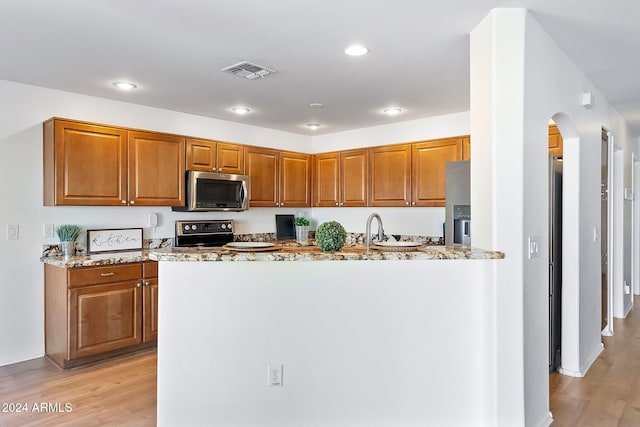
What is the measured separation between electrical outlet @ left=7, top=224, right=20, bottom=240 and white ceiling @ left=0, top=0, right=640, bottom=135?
1214mm

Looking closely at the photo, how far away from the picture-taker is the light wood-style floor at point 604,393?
8.72 ft

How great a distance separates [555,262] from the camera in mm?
3354

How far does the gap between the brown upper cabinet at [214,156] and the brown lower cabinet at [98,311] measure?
1.19 meters

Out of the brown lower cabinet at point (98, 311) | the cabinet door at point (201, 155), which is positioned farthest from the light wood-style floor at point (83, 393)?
the cabinet door at point (201, 155)

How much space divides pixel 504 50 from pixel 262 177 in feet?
11.2

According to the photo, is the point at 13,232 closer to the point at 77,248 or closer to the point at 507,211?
the point at 77,248

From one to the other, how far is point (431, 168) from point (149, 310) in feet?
10.5

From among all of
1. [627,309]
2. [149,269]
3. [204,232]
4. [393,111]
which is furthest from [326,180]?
[627,309]

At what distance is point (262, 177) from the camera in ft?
17.3

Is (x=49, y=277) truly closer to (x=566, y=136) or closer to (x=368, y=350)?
(x=368, y=350)

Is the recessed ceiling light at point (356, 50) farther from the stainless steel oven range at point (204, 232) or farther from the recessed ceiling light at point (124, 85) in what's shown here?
the stainless steel oven range at point (204, 232)

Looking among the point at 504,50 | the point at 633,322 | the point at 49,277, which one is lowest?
the point at 633,322

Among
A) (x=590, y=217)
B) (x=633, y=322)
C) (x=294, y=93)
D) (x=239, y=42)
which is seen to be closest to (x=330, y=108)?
(x=294, y=93)

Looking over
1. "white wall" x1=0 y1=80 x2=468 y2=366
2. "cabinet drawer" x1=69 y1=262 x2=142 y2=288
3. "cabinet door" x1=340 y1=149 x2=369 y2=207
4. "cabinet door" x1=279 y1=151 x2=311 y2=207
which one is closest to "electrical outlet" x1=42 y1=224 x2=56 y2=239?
"white wall" x1=0 y1=80 x2=468 y2=366
